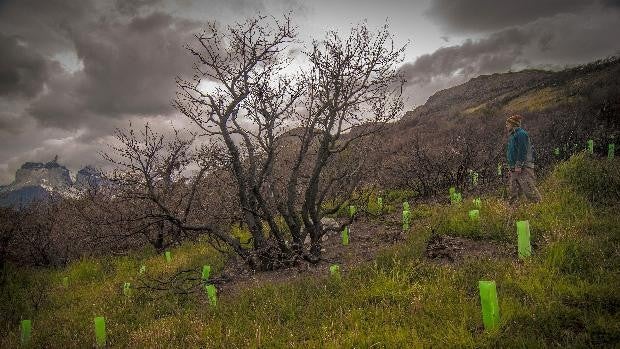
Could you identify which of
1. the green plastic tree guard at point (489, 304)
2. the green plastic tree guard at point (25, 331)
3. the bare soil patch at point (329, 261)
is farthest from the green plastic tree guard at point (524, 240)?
→ the green plastic tree guard at point (25, 331)

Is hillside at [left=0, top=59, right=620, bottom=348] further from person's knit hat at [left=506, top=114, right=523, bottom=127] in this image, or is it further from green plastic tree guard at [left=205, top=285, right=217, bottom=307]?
person's knit hat at [left=506, top=114, right=523, bottom=127]

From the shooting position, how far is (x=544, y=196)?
26.9ft

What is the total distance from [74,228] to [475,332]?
1337cm

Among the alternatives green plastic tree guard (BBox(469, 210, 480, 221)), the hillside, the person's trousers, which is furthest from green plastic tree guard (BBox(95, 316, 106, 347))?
the person's trousers

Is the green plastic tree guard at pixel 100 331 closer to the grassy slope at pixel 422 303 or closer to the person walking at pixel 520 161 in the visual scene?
the grassy slope at pixel 422 303

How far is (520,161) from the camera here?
8.62 m

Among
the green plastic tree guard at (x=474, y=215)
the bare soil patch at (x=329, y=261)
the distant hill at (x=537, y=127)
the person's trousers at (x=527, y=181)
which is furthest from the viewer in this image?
the distant hill at (x=537, y=127)

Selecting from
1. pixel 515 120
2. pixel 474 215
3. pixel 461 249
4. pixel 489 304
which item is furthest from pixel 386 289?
pixel 515 120

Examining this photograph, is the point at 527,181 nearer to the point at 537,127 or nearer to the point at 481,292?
the point at 481,292

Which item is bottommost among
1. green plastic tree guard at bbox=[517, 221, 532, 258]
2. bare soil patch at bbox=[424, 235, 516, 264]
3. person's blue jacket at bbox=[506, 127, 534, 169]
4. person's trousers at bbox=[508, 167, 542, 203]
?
bare soil patch at bbox=[424, 235, 516, 264]

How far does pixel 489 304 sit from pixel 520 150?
623cm

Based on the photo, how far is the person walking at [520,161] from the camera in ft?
27.7

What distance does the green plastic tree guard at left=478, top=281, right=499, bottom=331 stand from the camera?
3.53m

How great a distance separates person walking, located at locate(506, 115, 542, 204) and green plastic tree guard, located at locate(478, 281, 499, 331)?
562 centimetres
